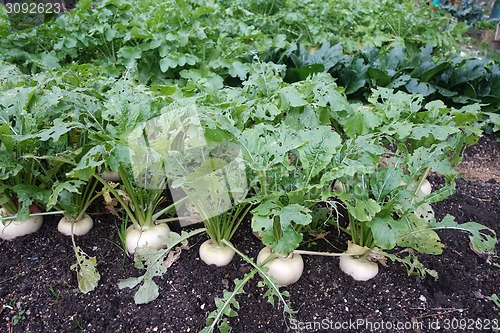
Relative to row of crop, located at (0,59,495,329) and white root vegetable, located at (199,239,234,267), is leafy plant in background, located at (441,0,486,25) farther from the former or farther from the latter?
white root vegetable, located at (199,239,234,267)

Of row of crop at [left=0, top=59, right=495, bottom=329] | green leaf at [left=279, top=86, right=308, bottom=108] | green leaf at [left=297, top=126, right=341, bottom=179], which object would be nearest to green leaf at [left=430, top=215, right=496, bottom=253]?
row of crop at [left=0, top=59, right=495, bottom=329]

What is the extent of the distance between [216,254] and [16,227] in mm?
1206

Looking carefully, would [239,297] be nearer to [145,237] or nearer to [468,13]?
[145,237]

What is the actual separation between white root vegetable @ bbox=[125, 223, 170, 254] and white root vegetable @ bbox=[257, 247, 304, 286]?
58cm

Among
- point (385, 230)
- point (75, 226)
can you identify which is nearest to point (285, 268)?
point (385, 230)

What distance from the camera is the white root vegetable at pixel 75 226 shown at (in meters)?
2.44

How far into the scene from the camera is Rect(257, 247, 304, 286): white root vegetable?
2.05 meters

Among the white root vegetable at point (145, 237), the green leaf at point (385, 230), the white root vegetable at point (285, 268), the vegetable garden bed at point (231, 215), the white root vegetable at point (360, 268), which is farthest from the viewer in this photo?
the white root vegetable at point (145, 237)

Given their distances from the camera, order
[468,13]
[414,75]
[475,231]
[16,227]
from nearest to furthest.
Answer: [475,231], [16,227], [414,75], [468,13]

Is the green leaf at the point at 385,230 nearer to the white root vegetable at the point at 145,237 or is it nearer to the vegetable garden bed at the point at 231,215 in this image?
the vegetable garden bed at the point at 231,215

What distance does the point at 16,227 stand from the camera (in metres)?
2.44

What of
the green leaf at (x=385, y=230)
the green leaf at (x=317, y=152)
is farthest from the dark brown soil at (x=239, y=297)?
the green leaf at (x=317, y=152)

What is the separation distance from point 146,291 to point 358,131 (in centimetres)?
144

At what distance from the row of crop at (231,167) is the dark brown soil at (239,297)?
0.27ft
